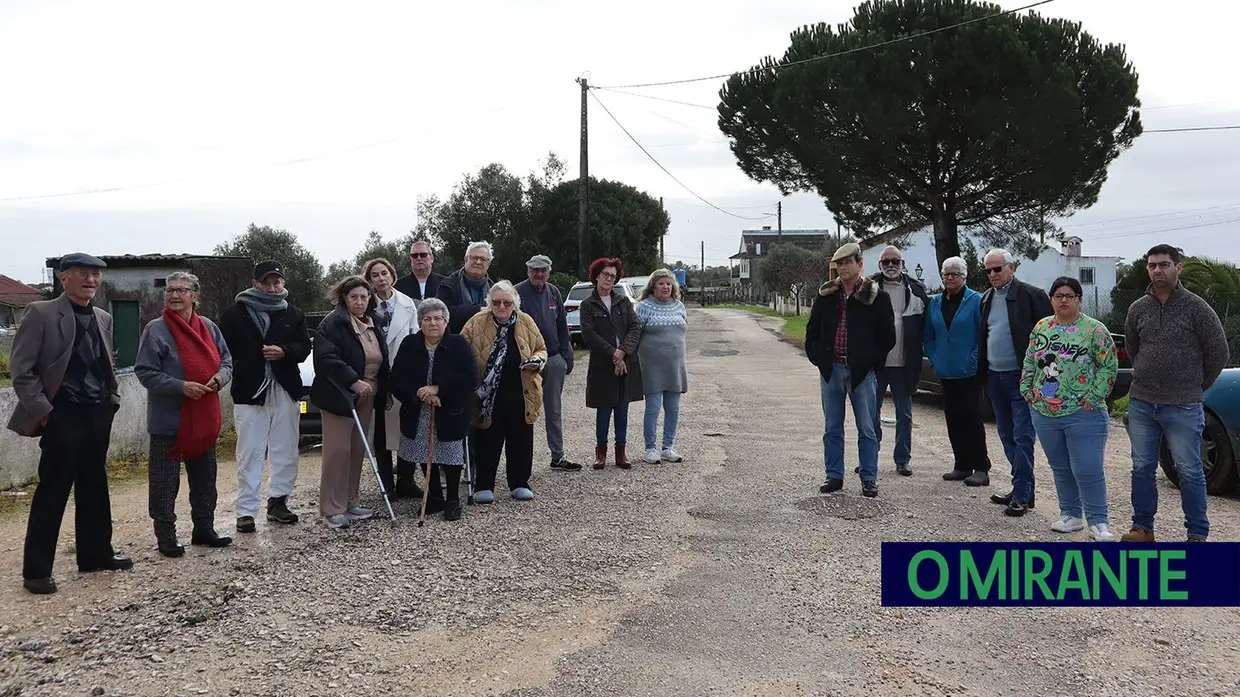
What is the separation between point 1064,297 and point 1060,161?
21.6 metres

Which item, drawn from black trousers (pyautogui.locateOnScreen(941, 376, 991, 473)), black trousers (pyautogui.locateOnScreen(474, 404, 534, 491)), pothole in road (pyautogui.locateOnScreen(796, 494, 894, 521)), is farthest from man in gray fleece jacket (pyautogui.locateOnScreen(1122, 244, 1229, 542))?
black trousers (pyautogui.locateOnScreen(474, 404, 534, 491))

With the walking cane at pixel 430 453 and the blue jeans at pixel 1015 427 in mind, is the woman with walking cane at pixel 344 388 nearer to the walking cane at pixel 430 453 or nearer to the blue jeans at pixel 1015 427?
the walking cane at pixel 430 453

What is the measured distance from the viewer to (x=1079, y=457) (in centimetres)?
561

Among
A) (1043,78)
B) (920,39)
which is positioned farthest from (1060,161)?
(920,39)

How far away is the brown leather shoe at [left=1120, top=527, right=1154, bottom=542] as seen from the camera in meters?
5.46

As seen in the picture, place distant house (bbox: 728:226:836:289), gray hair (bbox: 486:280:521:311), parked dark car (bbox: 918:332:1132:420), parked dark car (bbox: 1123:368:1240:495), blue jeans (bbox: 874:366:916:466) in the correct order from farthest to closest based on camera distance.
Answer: distant house (bbox: 728:226:836:289) → parked dark car (bbox: 918:332:1132:420) → blue jeans (bbox: 874:366:916:466) → gray hair (bbox: 486:280:521:311) → parked dark car (bbox: 1123:368:1240:495)

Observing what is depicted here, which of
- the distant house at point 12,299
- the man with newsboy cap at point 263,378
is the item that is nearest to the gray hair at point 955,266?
the man with newsboy cap at point 263,378

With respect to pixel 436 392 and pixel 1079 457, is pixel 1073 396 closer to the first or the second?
pixel 1079 457

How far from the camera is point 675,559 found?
537 cm

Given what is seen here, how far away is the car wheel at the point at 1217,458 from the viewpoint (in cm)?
670

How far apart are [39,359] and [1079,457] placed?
6021 mm

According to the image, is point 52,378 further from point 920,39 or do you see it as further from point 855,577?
point 920,39

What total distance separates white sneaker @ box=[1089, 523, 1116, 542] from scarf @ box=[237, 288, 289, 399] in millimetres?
5378

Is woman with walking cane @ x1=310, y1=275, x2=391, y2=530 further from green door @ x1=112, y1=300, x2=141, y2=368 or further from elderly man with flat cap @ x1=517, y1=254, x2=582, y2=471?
green door @ x1=112, y1=300, x2=141, y2=368
